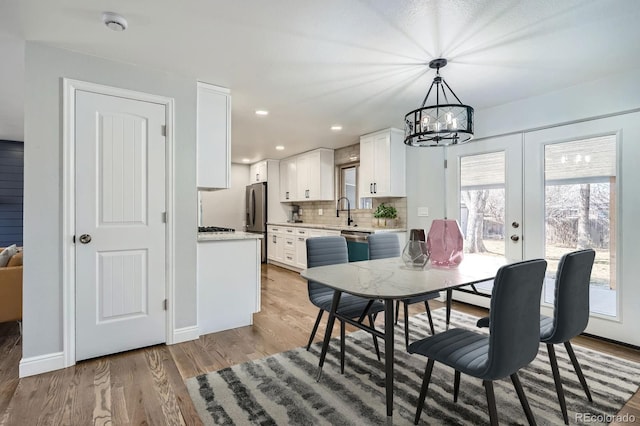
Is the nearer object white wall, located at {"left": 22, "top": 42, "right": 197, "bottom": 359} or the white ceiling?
the white ceiling

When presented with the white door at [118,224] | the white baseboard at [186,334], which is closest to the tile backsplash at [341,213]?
the white baseboard at [186,334]

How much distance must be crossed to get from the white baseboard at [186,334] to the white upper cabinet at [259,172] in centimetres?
439

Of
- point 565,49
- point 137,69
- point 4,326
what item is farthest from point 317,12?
point 4,326

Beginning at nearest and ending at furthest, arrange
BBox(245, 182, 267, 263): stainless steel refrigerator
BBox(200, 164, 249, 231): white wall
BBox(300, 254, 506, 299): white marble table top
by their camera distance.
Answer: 1. BBox(300, 254, 506, 299): white marble table top
2. BBox(245, 182, 267, 263): stainless steel refrigerator
3. BBox(200, 164, 249, 231): white wall

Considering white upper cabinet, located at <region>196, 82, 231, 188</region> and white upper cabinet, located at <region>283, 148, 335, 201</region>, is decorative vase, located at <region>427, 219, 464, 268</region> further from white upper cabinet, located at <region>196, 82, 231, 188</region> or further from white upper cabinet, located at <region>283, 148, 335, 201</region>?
white upper cabinet, located at <region>283, 148, 335, 201</region>

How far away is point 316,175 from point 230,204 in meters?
2.81

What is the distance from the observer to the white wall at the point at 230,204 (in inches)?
291

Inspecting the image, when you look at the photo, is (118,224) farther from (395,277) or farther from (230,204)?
(230,204)

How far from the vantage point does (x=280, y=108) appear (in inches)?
142

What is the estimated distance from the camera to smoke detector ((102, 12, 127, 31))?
73.3 inches

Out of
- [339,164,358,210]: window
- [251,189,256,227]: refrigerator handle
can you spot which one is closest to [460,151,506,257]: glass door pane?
[339,164,358,210]: window

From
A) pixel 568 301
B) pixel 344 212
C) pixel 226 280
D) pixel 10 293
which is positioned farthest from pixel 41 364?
pixel 344 212

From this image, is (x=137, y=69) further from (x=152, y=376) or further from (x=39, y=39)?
(x=152, y=376)

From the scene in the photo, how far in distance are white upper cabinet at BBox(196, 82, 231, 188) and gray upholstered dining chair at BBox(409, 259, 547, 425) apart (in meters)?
2.34
